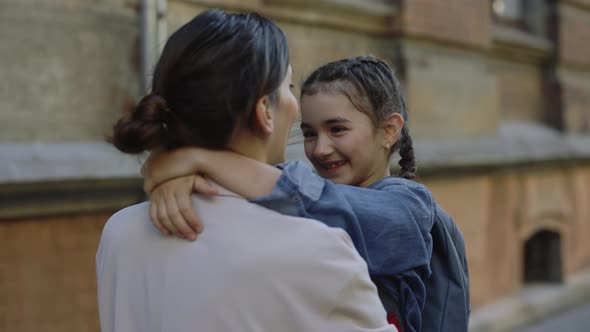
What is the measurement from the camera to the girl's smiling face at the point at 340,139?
1961 millimetres

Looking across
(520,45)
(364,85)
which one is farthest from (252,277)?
(520,45)

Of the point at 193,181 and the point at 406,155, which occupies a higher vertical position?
the point at 406,155

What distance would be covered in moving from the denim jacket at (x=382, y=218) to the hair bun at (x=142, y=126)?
24cm

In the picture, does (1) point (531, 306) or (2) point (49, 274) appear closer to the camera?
(2) point (49, 274)

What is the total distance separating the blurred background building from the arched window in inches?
0.6

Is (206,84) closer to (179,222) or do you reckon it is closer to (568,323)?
(179,222)

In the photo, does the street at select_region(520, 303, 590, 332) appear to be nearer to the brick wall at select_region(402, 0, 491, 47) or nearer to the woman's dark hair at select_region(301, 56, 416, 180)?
the brick wall at select_region(402, 0, 491, 47)

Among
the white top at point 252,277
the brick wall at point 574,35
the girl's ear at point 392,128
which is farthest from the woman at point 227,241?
the brick wall at point 574,35

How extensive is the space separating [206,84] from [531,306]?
621 centimetres

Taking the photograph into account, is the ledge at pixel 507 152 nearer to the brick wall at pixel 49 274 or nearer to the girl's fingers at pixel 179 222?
the brick wall at pixel 49 274

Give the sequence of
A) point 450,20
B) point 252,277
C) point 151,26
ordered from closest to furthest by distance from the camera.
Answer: point 252,277, point 151,26, point 450,20

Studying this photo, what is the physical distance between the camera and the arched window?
→ 7582 millimetres

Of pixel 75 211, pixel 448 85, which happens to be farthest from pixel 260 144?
pixel 448 85

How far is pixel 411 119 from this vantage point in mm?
5582
